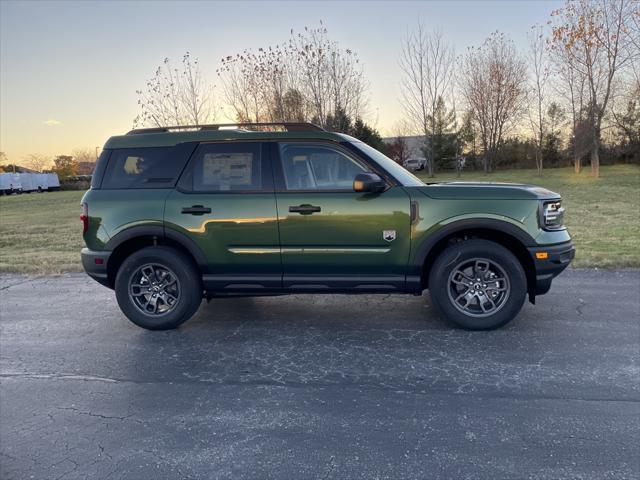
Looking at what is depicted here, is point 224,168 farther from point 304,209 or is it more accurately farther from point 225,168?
point 304,209

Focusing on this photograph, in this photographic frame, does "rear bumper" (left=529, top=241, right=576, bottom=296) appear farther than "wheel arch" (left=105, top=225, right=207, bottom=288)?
No

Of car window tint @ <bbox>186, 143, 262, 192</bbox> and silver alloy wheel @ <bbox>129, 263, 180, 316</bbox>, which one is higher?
car window tint @ <bbox>186, 143, 262, 192</bbox>

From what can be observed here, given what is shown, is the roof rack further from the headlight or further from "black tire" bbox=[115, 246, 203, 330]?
the headlight

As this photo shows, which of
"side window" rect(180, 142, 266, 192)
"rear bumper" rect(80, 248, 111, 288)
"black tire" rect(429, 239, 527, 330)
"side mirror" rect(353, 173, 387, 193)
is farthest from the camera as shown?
"rear bumper" rect(80, 248, 111, 288)

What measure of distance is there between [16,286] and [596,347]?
7.62m

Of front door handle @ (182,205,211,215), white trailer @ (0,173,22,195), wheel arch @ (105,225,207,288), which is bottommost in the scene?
wheel arch @ (105,225,207,288)

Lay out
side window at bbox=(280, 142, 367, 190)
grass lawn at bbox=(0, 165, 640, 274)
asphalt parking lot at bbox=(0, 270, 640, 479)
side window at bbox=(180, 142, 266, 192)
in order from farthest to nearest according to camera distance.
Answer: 1. grass lawn at bbox=(0, 165, 640, 274)
2. side window at bbox=(180, 142, 266, 192)
3. side window at bbox=(280, 142, 367, 190)
4. asphalt parking lot at bbox=(0, 270, 640, 479)

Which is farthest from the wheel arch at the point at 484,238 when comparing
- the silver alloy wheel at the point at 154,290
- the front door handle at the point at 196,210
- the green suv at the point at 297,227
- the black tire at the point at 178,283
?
the silver alloy wheel at the point at 154,290

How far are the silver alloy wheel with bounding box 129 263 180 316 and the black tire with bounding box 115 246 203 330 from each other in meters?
0.04

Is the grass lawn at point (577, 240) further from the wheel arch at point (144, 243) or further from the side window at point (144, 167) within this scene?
the side window at point (144, 167)

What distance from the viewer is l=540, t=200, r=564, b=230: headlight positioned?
4430mm

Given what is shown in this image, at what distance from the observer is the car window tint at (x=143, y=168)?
4.81m

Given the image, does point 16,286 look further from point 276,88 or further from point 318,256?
point 276,88

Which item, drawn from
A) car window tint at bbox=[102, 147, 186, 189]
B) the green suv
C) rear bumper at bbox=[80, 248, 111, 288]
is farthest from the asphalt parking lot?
car window tint at bbox=[102, 147, 186, 189]
